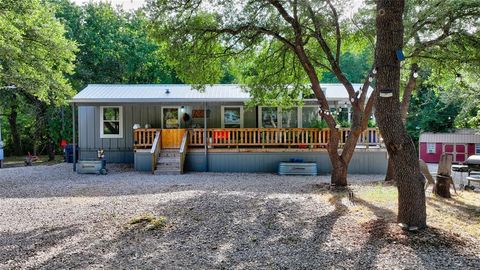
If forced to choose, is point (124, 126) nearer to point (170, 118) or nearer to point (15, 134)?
point (170, 118)

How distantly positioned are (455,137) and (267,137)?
52.7 ft

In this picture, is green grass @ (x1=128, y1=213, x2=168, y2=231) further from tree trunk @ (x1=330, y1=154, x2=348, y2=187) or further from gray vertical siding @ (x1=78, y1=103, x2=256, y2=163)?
gray vertical siding @ (x1=78, y1=103, x2=256, y2=163)

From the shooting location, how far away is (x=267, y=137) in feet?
48.3

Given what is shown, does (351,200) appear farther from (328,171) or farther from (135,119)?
(135,119)

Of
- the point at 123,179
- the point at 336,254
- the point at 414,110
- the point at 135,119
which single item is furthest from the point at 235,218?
the point at 414,110

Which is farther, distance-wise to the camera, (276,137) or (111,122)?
(111,122)

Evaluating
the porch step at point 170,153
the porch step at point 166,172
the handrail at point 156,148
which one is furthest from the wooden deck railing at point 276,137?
the porch step at point 166,172

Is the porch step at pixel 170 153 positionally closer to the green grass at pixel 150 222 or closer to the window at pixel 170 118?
the window at pixel 170 118

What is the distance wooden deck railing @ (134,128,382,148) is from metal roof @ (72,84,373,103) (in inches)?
48.6

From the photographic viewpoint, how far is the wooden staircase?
14.0 m

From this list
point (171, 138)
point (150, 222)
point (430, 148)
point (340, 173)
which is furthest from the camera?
point (430, 148)

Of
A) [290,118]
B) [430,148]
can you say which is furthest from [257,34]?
[430,148]

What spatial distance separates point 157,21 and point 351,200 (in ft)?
21.3

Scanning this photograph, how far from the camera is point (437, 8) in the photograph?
946cm
